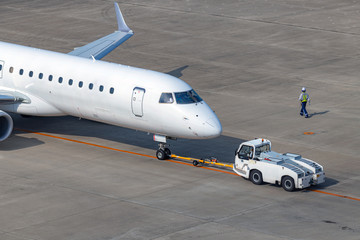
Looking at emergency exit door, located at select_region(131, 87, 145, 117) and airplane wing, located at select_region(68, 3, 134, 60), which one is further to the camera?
airplane wing, located at select_region(68, 3, 134, 60)

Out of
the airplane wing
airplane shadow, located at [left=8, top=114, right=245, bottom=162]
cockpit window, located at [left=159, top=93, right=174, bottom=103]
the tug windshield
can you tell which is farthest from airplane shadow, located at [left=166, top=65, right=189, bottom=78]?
the tug windshield

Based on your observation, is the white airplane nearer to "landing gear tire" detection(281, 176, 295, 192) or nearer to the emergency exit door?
the emergency exit door

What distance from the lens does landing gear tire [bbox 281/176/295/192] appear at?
31703mm

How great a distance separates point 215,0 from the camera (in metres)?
72.8

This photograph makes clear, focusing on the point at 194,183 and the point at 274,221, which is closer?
the point at 274,221

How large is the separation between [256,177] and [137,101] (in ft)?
21.3

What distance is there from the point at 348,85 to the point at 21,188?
2435 cm

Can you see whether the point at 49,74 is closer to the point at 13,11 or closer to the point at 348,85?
the point at 348,85

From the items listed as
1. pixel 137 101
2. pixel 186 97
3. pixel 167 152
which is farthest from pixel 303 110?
pixel 137 101

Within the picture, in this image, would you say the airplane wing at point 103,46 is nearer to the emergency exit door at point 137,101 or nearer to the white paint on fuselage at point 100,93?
the white paint on fuselage at point 100,93

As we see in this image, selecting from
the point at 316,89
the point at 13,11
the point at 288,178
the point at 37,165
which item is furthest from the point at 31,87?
the point at 13,11

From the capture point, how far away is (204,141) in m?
39.3

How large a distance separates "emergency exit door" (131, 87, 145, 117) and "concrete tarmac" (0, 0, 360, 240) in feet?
7.68

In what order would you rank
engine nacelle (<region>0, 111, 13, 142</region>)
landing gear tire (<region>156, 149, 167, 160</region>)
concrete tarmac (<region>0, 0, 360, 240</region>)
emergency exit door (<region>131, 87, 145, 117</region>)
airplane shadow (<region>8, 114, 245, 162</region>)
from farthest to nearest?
airplane shadow (<region>8, 114, 245, 162</region>) < engine nacelle (<region>0, 111, 13, 142</region>) < landing gear tire (<region>156, 149, 167, 160</region>) < emergency exit door (<region>131, 87, 145, 117</region>) < concrete tarmac (<region>0, 0, 360, 240</region>)
